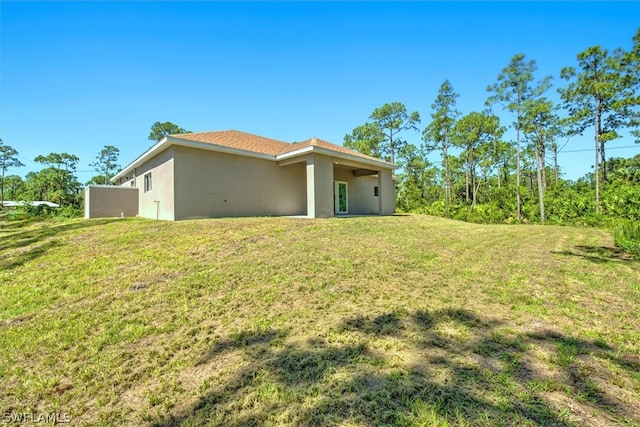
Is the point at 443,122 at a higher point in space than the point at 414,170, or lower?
higher

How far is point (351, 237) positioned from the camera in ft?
25.1

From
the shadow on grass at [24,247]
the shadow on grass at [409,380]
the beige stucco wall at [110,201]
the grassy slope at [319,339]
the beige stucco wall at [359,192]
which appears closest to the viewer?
the shadow on grass at [409,380]

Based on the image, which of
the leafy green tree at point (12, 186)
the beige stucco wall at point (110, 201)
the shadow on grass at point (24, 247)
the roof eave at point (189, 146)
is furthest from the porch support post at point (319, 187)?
the leafy green tree at point (12, 186)

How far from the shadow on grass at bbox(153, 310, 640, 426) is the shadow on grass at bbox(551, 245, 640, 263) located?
509 centimetres

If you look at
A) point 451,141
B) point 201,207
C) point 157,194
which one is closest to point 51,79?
point 157,194

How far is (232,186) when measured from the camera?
11.8 metres

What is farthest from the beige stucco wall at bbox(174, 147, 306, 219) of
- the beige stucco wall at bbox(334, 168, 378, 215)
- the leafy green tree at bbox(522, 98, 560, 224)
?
the leafy green tree at bbox(522, 98, 560, 224)

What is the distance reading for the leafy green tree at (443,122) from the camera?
25.8 m

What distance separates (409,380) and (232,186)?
35.6 feet

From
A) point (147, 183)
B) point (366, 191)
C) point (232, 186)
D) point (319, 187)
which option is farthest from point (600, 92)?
point (147, 183)

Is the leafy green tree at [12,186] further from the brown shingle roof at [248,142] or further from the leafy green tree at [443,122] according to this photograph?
the leafy green tree at [443,122]

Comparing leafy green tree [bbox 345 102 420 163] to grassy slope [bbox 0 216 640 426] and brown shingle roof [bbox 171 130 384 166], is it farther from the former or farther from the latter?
grassy slope [bbox 0 216 640 426]

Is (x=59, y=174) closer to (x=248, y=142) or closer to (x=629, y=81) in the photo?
(x=248, y=142)

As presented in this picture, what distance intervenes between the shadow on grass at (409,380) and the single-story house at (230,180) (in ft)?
29.7
